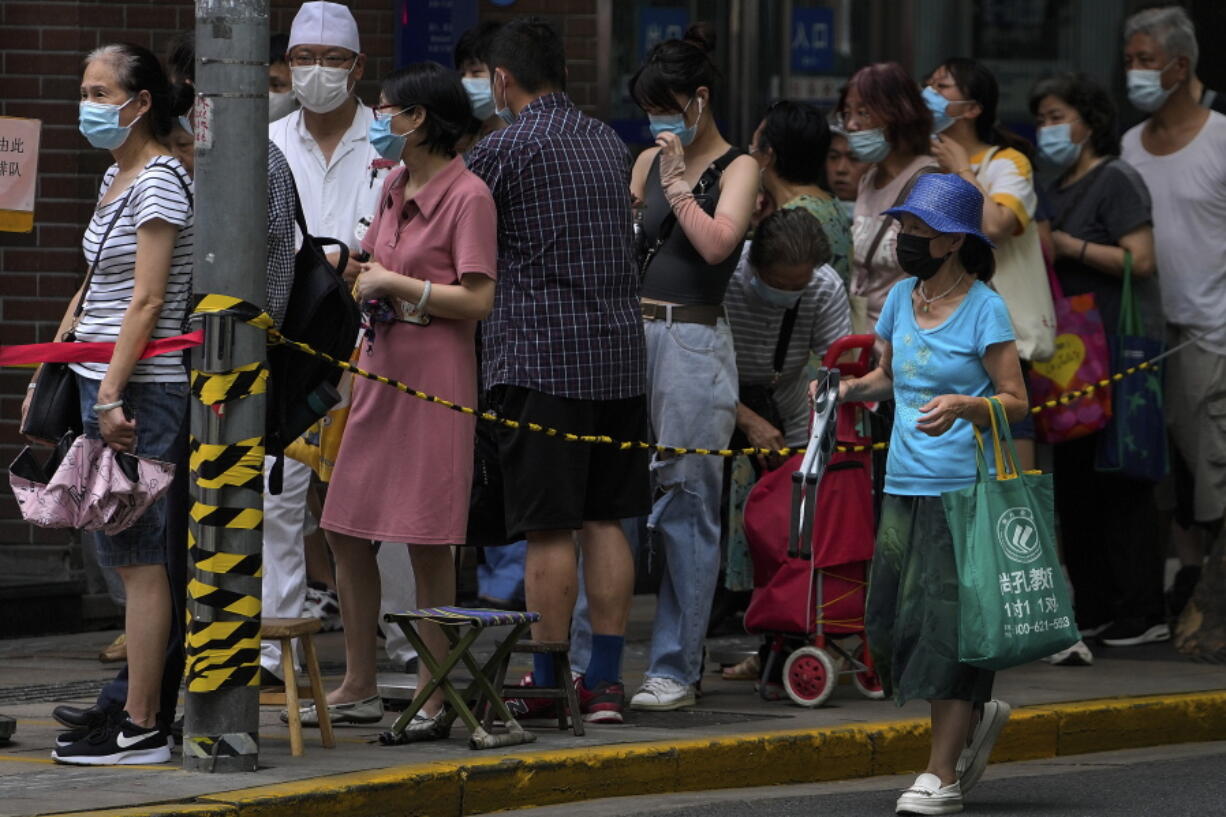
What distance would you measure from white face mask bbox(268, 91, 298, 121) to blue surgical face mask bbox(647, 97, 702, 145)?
1825mm

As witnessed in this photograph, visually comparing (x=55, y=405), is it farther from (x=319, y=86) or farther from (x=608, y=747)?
(x=319, y=86)

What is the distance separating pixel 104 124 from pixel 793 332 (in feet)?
9.40

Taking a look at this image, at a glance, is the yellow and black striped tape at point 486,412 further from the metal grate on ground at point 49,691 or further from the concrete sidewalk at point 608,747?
the metal grate on ground at point 49,691

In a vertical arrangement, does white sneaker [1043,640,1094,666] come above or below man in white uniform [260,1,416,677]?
below

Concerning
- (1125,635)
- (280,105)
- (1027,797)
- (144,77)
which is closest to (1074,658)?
(1125,635)

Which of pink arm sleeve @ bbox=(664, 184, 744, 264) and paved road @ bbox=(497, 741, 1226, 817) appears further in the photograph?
pink arm sleeve @ bbox=(664, 184, 744, 264)

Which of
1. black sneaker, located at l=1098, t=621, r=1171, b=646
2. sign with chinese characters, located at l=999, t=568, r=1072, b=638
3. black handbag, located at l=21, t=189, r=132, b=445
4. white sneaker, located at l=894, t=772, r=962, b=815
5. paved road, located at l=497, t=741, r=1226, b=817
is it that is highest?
black handbag, located at l=21, t=189, r=132, b=445

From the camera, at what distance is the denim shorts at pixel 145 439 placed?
21.9 ft

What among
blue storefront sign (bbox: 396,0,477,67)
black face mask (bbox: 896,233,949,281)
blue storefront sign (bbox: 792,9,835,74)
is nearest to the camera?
black face mask (bbox: 896,233,949,281)

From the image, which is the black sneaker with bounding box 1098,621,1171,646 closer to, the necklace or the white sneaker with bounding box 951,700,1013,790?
the white sneaker with bounding box 951,700,1013,790

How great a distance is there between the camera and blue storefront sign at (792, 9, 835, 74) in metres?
12.0

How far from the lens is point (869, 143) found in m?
8.86

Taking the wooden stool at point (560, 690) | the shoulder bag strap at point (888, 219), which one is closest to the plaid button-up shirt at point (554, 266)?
the wooden stool at point (560, 690)

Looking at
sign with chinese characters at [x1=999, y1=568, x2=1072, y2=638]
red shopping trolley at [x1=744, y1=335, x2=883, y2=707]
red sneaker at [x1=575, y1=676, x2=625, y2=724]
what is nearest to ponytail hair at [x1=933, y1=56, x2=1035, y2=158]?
red shopping trolley at [x1=744, y1=335, x2=883, y2=707]
